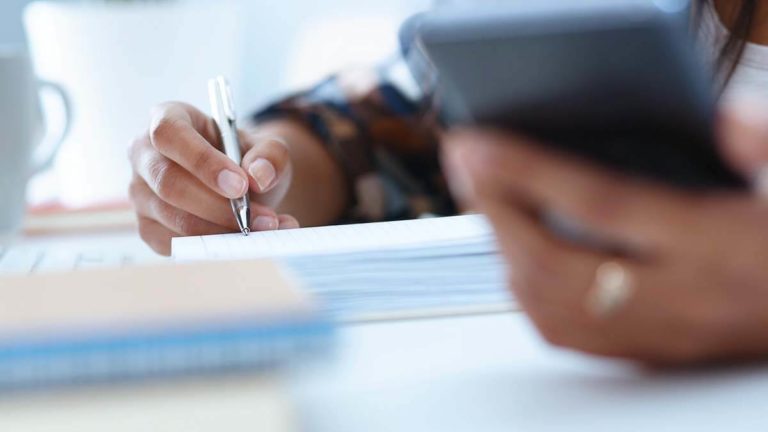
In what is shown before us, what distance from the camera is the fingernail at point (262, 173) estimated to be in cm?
67

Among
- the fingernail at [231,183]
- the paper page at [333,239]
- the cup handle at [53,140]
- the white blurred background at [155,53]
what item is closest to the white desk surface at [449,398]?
the paper page at [333,239]

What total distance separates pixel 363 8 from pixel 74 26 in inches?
24.9

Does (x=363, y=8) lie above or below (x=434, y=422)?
below

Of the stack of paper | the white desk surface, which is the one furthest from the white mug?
the white desk surface

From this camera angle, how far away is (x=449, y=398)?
334 millimetres

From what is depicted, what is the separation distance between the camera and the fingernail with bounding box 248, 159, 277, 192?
67cm

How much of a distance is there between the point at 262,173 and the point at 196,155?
0.04 m

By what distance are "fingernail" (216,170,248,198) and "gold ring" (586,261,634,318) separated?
1.18ft

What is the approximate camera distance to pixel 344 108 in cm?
98

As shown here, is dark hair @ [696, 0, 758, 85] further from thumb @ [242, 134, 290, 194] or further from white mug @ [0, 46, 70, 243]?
white mug @ [0, 46, 70, 243]

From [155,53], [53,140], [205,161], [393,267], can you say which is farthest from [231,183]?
[155,53]

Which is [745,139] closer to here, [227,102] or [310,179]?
[227,102]

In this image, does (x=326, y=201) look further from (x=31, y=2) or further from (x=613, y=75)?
(x=31, y=2)

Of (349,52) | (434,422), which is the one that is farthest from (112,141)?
(434,422)
